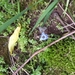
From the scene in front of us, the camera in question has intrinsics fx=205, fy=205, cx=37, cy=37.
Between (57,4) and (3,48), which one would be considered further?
(3,48)

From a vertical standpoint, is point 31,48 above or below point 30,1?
below

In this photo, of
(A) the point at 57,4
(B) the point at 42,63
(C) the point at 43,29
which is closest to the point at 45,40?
(C) the point at 43,29

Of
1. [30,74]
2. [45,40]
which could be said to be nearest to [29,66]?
[30,74]

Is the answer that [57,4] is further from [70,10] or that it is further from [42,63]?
[42,63]

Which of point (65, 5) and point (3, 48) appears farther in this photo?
point (3, 48)

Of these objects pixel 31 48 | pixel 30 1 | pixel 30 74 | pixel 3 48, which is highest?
pixel 30 1

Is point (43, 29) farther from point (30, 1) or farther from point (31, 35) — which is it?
point (30, 1)
